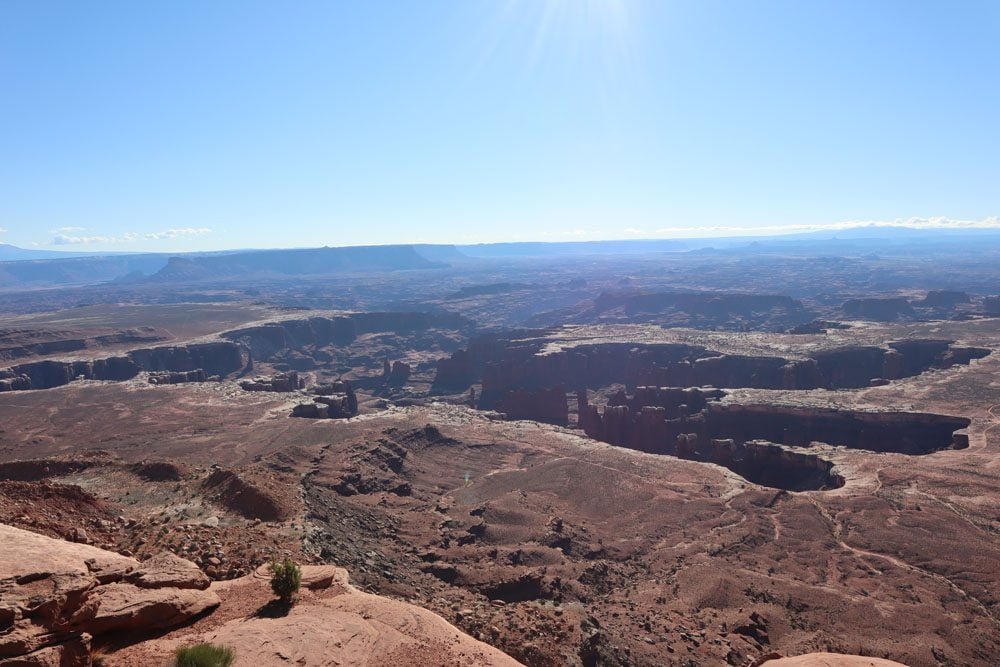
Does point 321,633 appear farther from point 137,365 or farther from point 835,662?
point 137,365

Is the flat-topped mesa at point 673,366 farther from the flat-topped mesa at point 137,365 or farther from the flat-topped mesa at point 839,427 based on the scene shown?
the flat-topped mesa at point 137,365

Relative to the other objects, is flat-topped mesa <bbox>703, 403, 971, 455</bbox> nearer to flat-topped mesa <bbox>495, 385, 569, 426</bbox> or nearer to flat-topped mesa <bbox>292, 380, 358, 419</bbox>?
flat-topped mesa <bbox>495, 385, 569, 426</bbox>

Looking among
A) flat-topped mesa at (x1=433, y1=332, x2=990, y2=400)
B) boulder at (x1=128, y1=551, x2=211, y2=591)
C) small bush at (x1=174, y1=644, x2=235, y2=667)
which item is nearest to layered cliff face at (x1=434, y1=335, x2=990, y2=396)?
flat-topped mesa at (x1=433, y1=332, x2=990, y2=400)

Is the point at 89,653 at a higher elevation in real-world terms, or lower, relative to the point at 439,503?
higher

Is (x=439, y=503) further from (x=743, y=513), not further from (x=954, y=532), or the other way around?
(x=954, y=532)

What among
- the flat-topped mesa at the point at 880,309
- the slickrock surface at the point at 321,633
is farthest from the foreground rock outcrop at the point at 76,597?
the flat-topped mesa at the point at 880,309

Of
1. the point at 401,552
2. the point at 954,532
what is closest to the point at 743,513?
the point at 954,532

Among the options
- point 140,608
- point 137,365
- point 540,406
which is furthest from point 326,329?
point 140,608
